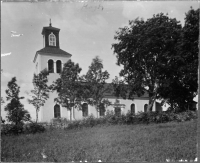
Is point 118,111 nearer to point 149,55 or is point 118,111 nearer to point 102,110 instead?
point 102,110

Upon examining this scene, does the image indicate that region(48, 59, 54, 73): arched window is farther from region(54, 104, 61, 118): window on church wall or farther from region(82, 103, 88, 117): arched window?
region(82, 103, 88, 117): arched window

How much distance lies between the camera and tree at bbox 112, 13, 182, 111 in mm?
4680

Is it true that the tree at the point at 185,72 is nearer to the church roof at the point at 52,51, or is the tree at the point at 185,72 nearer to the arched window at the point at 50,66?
the church roof at the point at 52,51

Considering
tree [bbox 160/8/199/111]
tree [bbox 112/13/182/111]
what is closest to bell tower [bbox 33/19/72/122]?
tree [bbox 112/13/182/111]

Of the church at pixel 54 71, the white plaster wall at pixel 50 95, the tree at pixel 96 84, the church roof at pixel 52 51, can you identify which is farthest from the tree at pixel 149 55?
the white plaster wall at pixel 50 95

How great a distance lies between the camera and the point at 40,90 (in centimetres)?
445

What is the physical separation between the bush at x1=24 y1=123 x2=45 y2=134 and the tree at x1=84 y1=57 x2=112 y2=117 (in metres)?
1.20

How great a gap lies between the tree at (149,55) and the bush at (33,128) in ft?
6.95

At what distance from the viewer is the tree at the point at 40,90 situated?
439cm

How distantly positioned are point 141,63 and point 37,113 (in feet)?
8.29

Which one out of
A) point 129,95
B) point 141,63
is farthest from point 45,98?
point 141,63

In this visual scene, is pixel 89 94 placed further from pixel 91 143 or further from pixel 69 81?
pixel 91 143

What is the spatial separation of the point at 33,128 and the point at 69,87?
121 centimetres

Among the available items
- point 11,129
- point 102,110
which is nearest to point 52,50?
point 102,110
